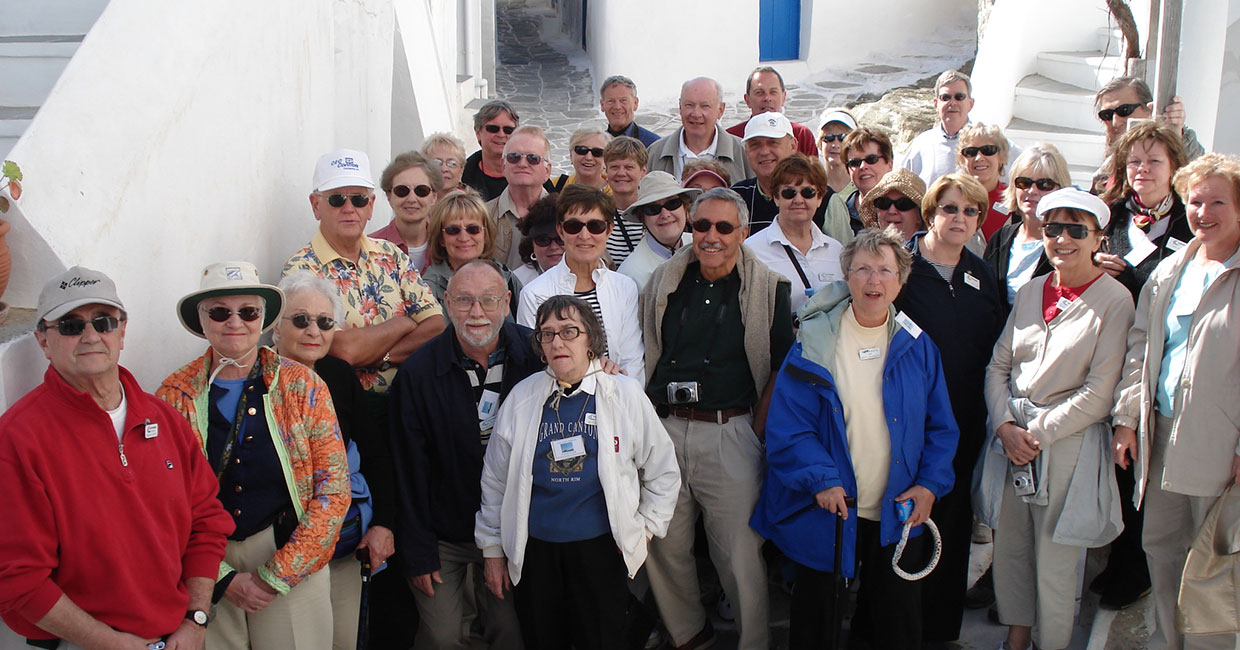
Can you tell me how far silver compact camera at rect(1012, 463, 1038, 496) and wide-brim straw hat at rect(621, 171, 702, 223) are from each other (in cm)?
194

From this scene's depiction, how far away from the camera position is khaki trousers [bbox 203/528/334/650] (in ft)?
11.5

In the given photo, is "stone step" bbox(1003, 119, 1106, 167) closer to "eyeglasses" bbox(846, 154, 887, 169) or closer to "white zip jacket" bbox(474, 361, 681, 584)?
"eyeglasses" bbox(846, 154, 887, 169)

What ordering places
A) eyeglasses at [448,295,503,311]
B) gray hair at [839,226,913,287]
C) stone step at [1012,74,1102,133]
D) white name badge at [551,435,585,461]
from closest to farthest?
white name badge at [551,435,585,461], eyeglasses at [448,295,503,311], gray hair at [839,226,913,287], stone step at [1012,74,1102,133]

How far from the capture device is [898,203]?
4.86 metres

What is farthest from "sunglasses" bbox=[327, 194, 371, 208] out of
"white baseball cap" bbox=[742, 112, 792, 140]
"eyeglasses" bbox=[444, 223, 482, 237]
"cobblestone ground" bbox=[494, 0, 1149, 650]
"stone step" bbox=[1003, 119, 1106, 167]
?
"stone step" bbox=[1003, 119, 1106, 167]

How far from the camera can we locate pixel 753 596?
4.29 metres

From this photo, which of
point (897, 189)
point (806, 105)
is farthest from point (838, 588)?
point (806, 105)

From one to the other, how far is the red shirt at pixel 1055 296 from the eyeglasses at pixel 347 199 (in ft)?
9.86

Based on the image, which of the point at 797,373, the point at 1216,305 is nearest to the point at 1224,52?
the point at 1216,305

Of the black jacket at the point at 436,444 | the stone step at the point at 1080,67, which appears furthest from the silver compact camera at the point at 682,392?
the stone step at the point at 1080,67

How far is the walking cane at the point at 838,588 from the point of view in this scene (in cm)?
400

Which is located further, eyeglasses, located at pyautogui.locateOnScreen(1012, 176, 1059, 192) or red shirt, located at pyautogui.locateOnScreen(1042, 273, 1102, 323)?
eyeglasses, located at pyautogui.locateOnScreen(1012, 176, 1059, 192)

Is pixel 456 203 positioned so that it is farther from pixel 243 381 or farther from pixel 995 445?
pixel 995 445

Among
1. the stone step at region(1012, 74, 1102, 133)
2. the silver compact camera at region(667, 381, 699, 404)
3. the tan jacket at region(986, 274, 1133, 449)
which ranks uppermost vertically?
the stone step at region(1012, 74, 1102, 133)
